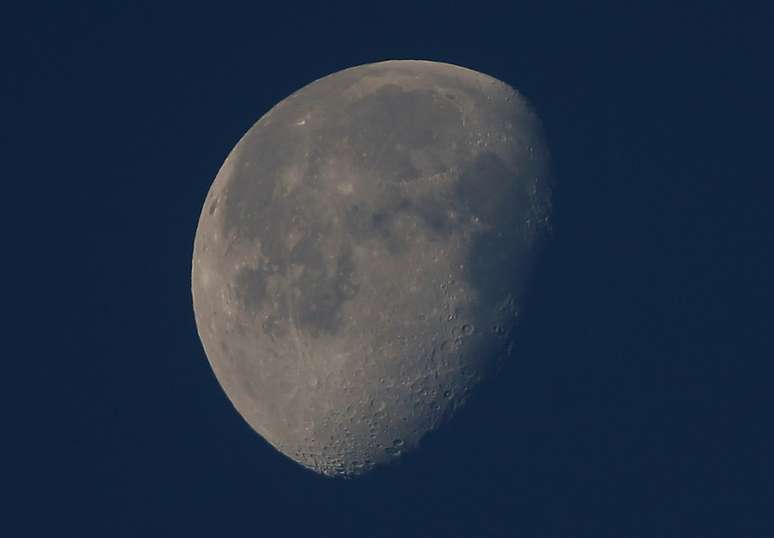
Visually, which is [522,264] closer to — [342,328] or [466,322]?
[466,322]

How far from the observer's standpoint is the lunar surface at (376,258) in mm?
16234

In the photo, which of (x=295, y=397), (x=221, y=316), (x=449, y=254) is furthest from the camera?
(x=221, y=316)

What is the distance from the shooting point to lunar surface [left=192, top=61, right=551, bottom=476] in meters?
16.2

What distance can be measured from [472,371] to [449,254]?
2030 mm

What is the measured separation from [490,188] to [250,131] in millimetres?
5137

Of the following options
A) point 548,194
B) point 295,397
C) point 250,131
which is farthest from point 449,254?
point 250,131

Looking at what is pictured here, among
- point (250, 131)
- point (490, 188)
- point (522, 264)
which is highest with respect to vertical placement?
point (250, 131)

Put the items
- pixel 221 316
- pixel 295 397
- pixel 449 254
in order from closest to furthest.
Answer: pixel 449 254 < pixel 295 397 < pixel 221 316

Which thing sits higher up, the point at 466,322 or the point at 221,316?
the point at 221,316

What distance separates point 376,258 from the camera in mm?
16250

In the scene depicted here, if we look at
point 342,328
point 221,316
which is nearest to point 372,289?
point 342,328

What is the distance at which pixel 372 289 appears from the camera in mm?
16219

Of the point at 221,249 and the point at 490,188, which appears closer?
the point at 490,188

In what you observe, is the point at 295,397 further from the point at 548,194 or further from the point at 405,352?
the point at 548,194
